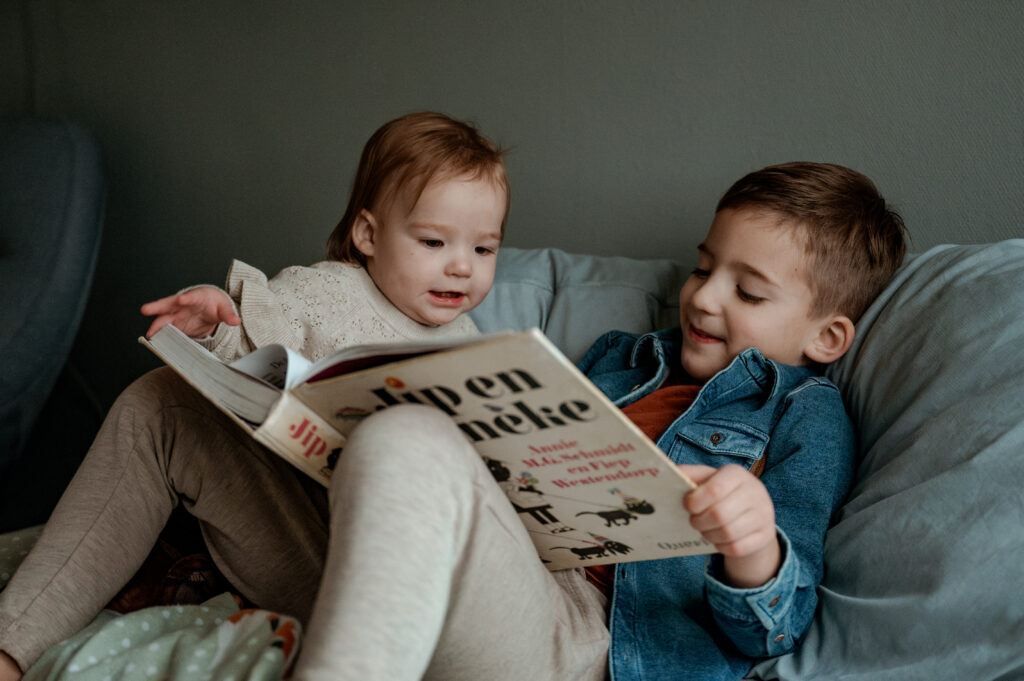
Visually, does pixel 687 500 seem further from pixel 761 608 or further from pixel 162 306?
pixel 162 306

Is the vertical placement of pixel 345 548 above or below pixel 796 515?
above

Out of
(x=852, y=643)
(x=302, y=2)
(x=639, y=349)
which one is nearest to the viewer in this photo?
(x=852, y=643)

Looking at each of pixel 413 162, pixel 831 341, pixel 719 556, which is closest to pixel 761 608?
pixel 719 556

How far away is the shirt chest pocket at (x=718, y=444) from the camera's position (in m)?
0.97

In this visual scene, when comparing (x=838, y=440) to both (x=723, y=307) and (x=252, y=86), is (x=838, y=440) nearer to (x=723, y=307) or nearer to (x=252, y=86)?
(x=723, y=307)

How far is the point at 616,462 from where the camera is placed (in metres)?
0.65

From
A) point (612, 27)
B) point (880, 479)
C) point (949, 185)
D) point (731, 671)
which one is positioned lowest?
point (731, 671)

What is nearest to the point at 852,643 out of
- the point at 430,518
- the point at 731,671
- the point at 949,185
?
the point at 731,671

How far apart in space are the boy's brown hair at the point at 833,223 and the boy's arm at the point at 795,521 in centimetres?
14

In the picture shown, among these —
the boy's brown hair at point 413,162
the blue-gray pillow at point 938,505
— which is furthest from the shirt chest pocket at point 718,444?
the boy's brown hair at point 413,162

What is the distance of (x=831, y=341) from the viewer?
1.10m

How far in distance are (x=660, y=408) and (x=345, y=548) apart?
1.96 ft

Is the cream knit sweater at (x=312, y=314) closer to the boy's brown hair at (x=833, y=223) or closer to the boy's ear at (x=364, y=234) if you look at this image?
the boy's ear at (x=364, y=234)

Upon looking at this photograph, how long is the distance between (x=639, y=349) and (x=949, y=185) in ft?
1.74
